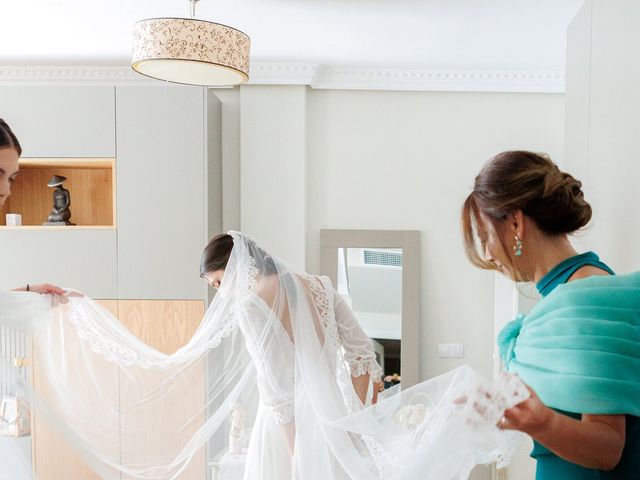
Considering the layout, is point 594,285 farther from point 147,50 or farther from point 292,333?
point 147,50

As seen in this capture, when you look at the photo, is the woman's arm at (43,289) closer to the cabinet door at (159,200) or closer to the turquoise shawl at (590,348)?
the cabinet door at (159,200)

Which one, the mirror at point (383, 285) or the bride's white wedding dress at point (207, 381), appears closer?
the bride's white wedding dress at point (207, 381)

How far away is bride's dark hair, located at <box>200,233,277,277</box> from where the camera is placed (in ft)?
7.93

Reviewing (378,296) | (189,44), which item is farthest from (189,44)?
(378,296)

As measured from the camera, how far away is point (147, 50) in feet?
8.10

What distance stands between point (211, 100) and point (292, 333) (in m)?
2.05

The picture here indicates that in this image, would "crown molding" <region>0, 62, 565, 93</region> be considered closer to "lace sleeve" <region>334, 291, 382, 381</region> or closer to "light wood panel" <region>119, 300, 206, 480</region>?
"lace sleeve" <region>334, 291, 382, 381</region>

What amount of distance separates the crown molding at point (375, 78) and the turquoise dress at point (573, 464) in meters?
3.07

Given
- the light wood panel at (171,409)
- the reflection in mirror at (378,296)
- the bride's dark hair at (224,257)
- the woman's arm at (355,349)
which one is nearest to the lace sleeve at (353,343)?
the woman's arm at (355,349)

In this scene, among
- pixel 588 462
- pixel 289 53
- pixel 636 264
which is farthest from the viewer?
pixel 289 53

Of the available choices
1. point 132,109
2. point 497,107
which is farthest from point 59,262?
point 497,107

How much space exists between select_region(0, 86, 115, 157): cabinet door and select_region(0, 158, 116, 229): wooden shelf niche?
1.10 ft

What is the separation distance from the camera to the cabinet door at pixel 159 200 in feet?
12.8

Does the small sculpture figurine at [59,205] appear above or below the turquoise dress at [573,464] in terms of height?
above
